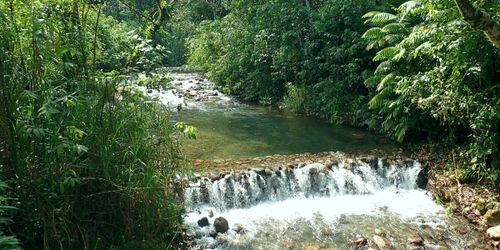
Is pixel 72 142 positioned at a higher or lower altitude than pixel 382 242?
higher

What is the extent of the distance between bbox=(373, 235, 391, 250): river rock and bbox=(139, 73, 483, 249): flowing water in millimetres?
57

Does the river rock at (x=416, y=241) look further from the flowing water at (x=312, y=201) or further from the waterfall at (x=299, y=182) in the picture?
the waterfall at (x=299, y=182)

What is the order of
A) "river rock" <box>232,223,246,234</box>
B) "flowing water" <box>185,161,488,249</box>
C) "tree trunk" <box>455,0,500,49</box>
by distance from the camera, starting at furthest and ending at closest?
"river rock" <box>232,223,246,234</box>, "flowing water" <box>185,161,488,249</box>, "tree trunk" <box>455,0,500,49</box>

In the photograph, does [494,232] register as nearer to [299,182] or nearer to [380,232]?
[380,232]

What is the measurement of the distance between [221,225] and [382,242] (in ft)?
7.96

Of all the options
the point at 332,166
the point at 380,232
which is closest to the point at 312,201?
the point at 332,166

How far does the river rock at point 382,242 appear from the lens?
5.82 m

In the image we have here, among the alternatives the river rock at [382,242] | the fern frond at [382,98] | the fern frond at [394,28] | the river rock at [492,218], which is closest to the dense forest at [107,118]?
the river rock at [492,218]

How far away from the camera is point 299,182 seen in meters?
7.76

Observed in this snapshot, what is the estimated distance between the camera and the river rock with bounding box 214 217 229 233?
20.4 feet

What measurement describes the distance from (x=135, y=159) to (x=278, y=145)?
20.1ft

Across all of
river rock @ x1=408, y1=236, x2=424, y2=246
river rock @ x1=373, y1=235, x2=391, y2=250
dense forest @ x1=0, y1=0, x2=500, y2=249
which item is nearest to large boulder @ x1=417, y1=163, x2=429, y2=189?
dense forest @ x1=0, y1=0, x2=500, y2=249

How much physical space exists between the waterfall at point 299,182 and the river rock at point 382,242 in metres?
1.79

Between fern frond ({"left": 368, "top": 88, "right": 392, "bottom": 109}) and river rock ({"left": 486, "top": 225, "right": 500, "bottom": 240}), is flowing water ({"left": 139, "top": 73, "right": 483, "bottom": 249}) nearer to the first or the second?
river rock ({"left": 486, "top": 225, "right": 500, "bottom": 240})
